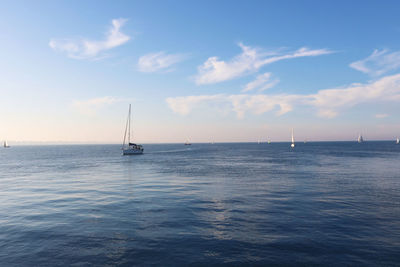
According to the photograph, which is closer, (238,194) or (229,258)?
(229,258)

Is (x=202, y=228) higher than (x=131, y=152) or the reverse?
the reverse

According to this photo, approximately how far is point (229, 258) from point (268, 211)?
32.8ft

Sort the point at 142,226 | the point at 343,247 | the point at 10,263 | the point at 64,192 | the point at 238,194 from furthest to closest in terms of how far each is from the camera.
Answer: the point at 64,192
the point at 238,194
the point at 142,226
the point at 343,247
the point at 10,263

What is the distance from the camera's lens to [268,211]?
22.0 m

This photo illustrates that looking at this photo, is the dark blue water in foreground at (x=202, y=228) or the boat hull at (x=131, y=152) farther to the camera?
the boat hull at (x=131, y=152)

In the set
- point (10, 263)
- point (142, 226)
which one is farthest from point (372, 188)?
point (10, 263)

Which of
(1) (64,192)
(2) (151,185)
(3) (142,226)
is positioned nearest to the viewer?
(3) (142,226)

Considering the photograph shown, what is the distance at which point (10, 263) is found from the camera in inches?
503

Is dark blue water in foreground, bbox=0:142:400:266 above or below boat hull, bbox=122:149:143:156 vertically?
below

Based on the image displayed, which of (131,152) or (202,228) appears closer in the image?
(202,228)

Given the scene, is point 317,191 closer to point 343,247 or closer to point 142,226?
point 343,247

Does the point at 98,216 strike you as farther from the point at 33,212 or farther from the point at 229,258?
the point at 229,258

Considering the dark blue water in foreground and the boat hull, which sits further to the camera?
the boat hull

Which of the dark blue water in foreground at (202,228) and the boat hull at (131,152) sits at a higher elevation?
the boat hull at (131,152)
